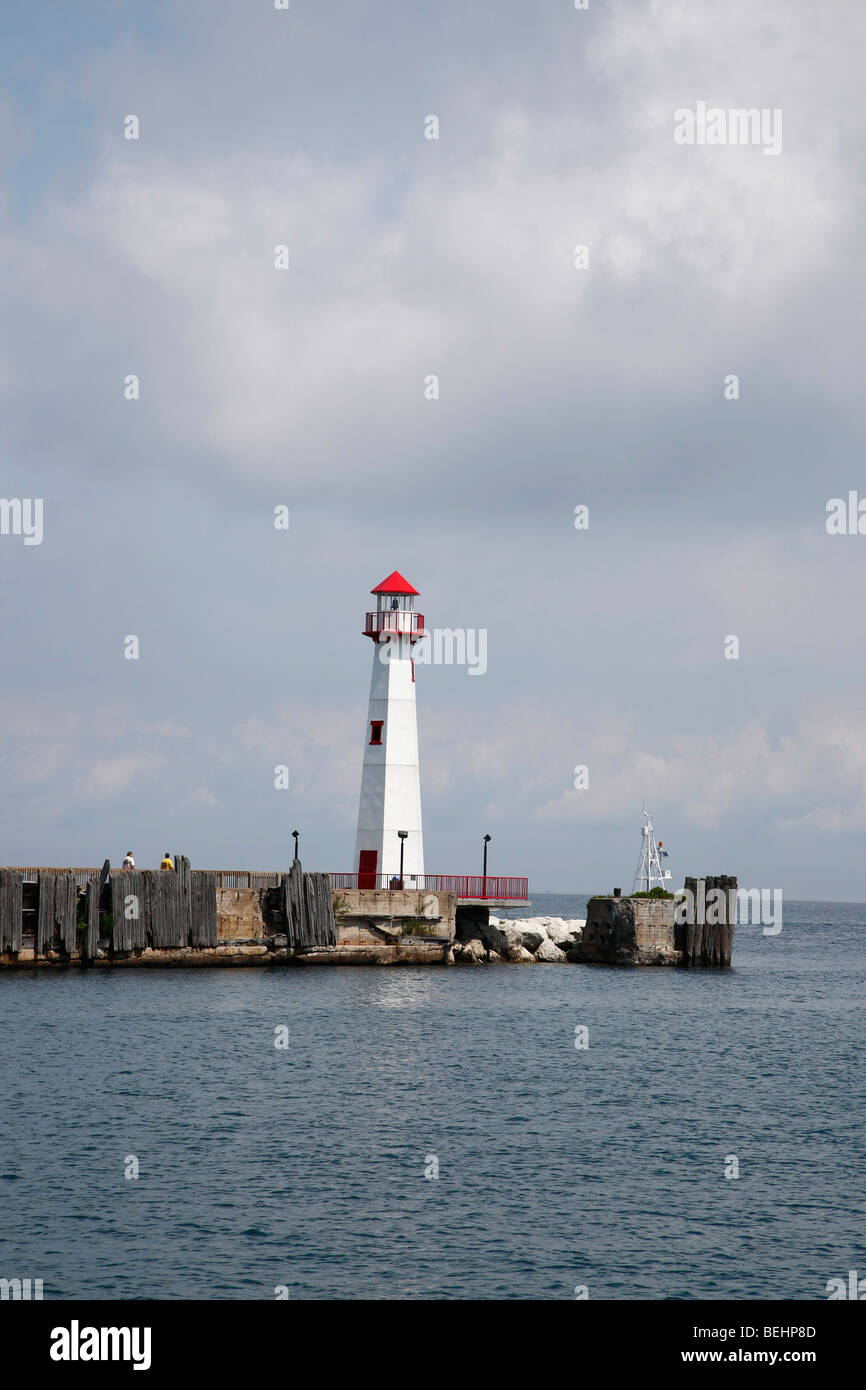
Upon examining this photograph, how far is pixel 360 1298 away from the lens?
17.0 metres

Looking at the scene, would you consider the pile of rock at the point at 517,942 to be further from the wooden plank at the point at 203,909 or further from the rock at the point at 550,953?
the wooden plank at the point at 203,909

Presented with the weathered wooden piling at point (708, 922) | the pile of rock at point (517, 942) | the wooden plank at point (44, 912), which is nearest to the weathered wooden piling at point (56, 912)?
the wooden plank at point (44, 912)

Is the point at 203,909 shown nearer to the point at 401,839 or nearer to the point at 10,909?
the point at 10,909

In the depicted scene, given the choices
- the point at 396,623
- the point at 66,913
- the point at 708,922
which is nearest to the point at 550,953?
the point at 708,922

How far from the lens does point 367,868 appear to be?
188 feet

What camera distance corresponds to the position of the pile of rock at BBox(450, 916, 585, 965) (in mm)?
59969

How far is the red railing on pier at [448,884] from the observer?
5659cm

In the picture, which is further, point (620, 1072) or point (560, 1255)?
point (620, 1072)

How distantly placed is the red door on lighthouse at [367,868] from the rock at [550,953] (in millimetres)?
11146

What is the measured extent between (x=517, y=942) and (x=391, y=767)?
1219 cm

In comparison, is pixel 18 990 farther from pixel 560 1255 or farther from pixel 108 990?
pixel 560 1255

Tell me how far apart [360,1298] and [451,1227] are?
3.52 metres

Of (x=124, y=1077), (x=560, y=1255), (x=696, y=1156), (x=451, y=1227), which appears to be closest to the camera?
(x=560, y=1255)
